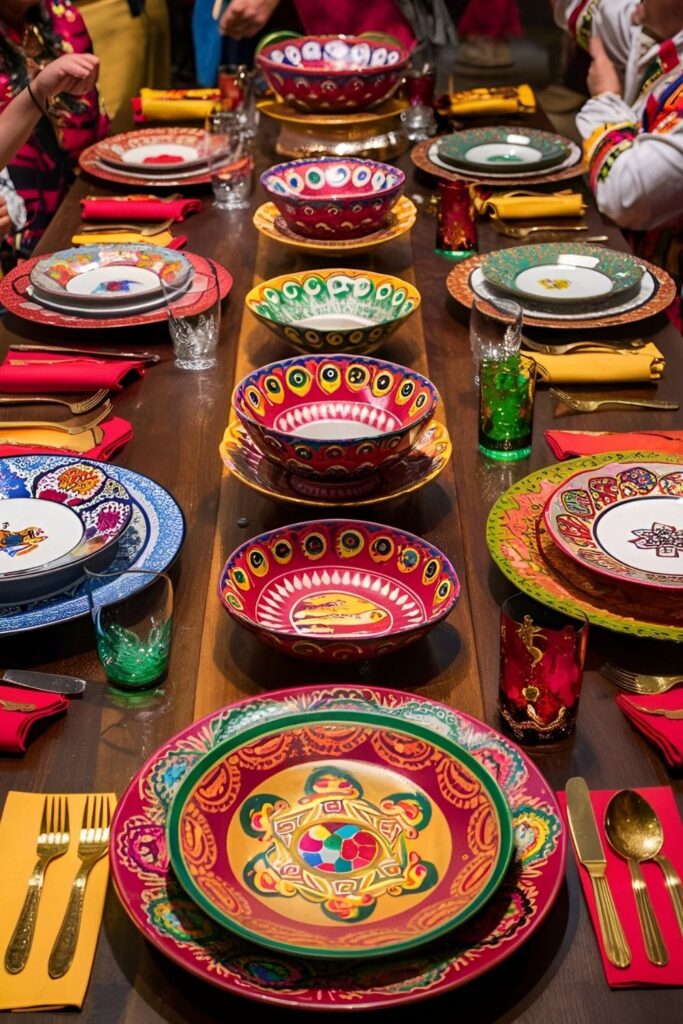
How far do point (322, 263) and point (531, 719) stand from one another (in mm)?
1162

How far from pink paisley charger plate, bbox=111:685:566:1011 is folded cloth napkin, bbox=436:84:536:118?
1.93m

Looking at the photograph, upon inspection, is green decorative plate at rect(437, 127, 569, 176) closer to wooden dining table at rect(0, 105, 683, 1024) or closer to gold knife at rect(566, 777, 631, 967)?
wooden dining table at rect(0, 105, 683, 1024)

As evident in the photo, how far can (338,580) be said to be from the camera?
1.12 metres

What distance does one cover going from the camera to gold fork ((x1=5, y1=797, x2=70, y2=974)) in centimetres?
77

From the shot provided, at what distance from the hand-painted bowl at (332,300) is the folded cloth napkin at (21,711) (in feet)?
2.24

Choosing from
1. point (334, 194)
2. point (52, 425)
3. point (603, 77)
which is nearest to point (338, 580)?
point (52, 425)

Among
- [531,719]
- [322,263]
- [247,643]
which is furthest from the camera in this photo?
[322,263]

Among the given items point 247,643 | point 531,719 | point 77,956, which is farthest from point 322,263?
point 77,956

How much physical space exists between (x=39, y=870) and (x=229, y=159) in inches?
68.3

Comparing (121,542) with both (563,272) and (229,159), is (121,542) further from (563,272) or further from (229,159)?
(229,159)

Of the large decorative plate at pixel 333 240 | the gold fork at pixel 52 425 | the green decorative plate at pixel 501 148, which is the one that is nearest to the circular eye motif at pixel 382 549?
the gold fork at pixel 52 425

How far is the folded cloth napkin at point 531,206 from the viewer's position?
2.04 metres

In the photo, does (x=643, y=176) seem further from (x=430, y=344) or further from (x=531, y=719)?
(x=531, y=719)

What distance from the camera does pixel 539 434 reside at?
55.9 inches
